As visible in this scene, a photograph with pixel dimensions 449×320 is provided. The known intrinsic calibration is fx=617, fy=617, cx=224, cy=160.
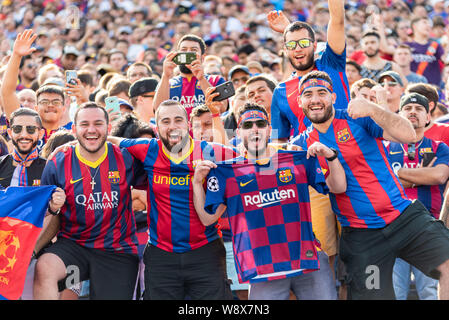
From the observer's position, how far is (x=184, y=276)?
5539 millimetres

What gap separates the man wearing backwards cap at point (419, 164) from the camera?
628cm

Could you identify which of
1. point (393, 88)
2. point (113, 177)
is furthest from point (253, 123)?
point (393, 88)

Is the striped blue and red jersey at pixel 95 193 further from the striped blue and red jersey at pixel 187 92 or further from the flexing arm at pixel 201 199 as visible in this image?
the striped blue and red jersey at pixel 187 92

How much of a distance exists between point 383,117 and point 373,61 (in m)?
5.01

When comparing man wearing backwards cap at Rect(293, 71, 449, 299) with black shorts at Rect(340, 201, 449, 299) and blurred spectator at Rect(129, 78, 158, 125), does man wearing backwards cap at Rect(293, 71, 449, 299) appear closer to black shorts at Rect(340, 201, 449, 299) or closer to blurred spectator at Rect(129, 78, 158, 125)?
black shorts at Rect(340, 201, 449, 299)

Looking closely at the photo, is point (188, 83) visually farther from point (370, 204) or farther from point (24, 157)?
point (370, 204)

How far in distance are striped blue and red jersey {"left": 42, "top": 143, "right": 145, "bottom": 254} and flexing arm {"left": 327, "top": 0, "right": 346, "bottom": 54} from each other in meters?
2.28

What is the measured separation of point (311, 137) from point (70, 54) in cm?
814

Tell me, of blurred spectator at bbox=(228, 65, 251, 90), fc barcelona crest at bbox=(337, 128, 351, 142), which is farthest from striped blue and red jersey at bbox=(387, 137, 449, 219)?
blurred spectator at bbox=(228, 65, 251, 90)

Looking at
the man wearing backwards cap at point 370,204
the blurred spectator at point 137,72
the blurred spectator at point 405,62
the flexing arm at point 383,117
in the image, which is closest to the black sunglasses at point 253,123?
the man wearing backwards cap at point 370,204

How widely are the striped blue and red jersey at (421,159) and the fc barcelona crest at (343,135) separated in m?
1.12

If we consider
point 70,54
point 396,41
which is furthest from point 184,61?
point 396,41

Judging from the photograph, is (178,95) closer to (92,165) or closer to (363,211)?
(92,165)

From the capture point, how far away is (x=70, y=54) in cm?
1245
